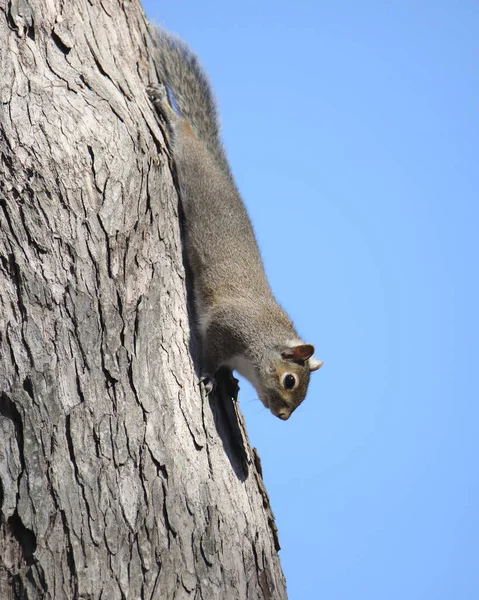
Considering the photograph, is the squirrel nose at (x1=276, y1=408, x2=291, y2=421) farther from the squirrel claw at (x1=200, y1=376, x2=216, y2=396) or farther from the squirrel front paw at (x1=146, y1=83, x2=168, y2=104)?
the squirrel front paw at (x1=146, y1=83, x2=168, y2=104)

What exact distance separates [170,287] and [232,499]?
123 cm

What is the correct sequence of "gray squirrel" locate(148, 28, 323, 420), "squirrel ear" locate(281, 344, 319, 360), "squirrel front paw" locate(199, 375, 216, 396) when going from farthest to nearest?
"squirrel ear" locate(281, 344, 319, 360) → "gray squirrel" locate(148, 28, 323, 420) → "squirrel front paw" locate(199, 375, 216, 396)

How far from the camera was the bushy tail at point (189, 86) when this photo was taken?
5.52 metres

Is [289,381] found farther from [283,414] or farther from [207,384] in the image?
[207,384]

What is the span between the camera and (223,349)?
504 cm

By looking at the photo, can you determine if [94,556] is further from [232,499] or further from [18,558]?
[232,499]

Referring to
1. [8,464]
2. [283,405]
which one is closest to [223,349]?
[283,405]

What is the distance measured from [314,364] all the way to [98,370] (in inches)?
99.1

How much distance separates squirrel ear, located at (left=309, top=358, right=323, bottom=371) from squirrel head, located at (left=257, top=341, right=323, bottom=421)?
22 cm

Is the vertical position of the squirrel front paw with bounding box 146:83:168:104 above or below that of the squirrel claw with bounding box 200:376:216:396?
above

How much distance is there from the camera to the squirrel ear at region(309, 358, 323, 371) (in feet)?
18.8

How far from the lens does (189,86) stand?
224 inches

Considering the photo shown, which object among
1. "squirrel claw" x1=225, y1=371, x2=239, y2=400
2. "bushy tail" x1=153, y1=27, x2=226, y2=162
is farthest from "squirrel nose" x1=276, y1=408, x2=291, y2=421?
"bushy tail" x1=153, y1=27, x2=226, y2=162

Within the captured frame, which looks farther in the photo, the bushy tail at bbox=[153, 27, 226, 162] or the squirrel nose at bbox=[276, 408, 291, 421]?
the bushy tail at bbox=[153, 27, 226, 162]
